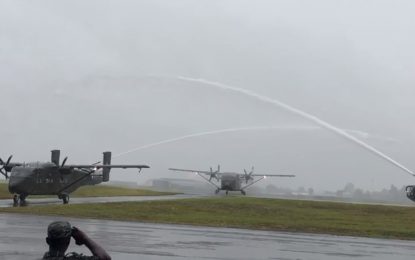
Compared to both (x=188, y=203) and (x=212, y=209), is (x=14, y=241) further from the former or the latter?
(x=188, y=203)

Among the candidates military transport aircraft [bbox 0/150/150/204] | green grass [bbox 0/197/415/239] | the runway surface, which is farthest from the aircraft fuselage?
the runway surface

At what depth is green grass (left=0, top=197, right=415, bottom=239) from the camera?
2908 centimetres

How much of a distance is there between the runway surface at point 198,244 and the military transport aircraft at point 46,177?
1565 centimetres

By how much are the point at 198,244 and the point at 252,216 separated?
16.0 meters

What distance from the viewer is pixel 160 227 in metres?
26.0

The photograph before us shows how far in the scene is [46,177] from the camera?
1724 inches

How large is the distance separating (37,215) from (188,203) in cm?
1373

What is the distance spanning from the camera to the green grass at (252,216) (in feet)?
95.4

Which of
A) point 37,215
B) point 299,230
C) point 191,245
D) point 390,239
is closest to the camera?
point 191,245

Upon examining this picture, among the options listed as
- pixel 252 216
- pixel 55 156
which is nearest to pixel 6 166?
pixel 55 156

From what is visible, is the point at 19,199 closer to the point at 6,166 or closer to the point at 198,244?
the point at 6,166

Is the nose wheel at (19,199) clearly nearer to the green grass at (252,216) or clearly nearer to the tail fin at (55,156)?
the tail fin at (55,156)

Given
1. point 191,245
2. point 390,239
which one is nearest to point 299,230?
point 390,239

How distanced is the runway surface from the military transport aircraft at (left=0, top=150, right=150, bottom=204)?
1565 centimetres
